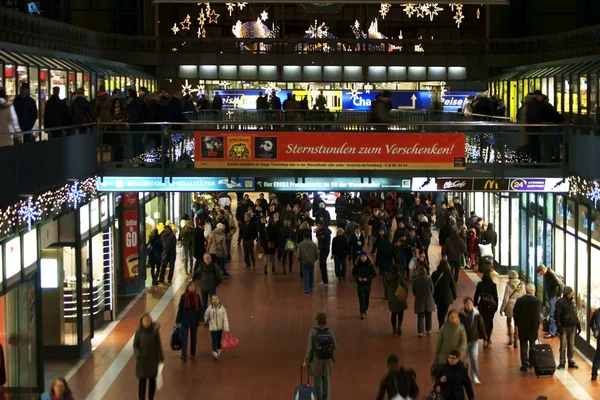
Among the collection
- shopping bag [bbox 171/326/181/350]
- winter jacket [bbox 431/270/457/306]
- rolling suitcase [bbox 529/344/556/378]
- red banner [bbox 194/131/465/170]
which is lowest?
rolling suitcase [bbox 529/344/556/378]

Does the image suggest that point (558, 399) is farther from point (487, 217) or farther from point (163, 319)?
point (487, 217)

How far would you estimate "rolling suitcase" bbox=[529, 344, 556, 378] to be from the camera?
1883 cm

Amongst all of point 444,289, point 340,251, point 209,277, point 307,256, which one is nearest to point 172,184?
point 209,277

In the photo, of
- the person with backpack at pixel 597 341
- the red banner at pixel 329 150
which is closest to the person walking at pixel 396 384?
the person with backpack at pixel 597 341

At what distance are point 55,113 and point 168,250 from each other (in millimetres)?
8074

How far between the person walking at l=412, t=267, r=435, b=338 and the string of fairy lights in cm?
593

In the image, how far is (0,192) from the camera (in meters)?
15.1

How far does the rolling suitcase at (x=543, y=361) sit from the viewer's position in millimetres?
18828

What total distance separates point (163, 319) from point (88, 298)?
2593mm

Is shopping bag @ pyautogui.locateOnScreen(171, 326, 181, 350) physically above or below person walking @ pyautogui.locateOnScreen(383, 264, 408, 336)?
below

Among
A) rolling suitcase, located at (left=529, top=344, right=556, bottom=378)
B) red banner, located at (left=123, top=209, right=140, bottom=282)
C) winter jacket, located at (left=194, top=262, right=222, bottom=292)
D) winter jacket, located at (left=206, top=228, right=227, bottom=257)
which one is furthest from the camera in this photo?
winter jacket, located at (left=206, top=228, right=227, bottom=257)

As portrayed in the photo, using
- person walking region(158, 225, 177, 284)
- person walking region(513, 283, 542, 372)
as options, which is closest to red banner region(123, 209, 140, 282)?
person walking region(158, 225, 177, 284)

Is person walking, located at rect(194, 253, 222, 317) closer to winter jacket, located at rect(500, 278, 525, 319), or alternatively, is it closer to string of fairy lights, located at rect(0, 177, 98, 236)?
string of fairy lights, located at rect(0, 177, 98, 236)

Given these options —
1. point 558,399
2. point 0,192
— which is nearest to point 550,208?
point 558,399
